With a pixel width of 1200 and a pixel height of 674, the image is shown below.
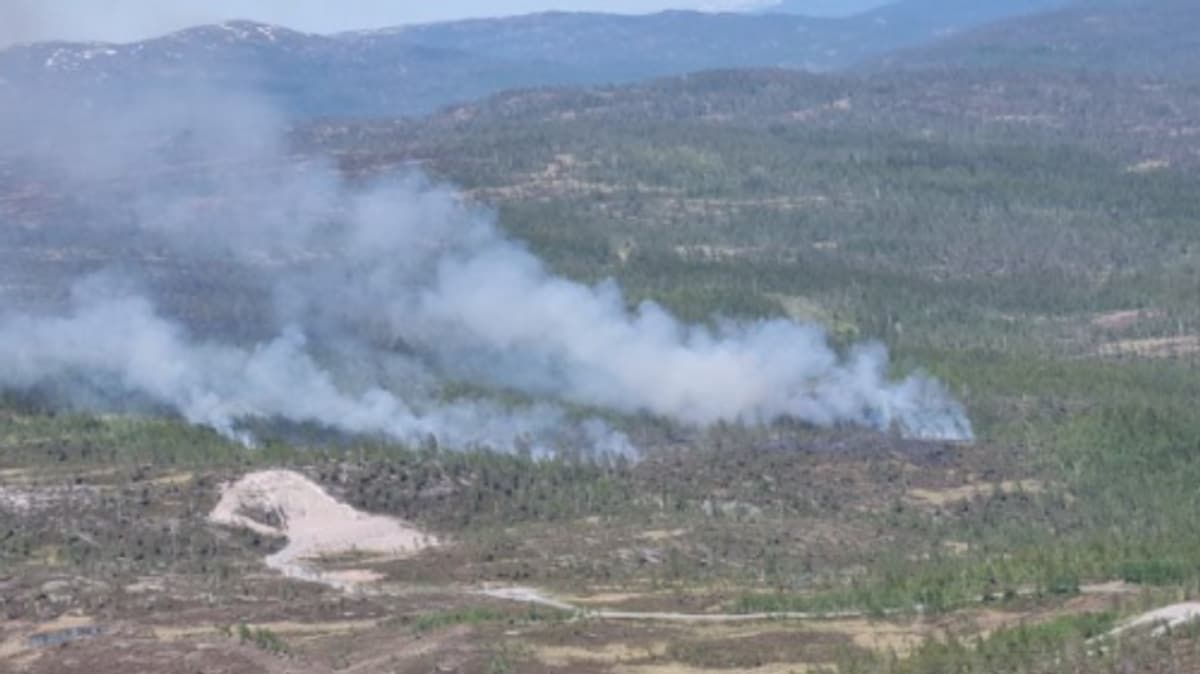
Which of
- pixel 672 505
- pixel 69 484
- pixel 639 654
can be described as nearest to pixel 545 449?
pixel 672 505

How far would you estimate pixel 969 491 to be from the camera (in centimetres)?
13425

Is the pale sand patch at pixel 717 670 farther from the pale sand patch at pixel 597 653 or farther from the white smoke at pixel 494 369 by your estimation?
the white smoke at pixel 494 369

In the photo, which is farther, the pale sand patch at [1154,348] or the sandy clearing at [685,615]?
the pale sand patch at [1154,348]

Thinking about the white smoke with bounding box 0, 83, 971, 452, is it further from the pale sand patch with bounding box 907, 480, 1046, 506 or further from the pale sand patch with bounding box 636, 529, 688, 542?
the pale sand patch with bounding box 636, 529, 688, 542

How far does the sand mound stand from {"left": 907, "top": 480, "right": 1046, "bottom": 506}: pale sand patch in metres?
25.8

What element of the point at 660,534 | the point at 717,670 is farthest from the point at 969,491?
the point at 717,670

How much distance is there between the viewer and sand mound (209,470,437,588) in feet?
407

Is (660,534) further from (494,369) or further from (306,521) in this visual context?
(494,369)

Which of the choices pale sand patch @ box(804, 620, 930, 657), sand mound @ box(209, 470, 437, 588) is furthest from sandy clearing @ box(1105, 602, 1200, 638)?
sand mound @ box(209, 470, 437, 588)

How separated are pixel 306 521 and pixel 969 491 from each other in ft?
113

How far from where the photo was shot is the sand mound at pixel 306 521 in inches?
4887

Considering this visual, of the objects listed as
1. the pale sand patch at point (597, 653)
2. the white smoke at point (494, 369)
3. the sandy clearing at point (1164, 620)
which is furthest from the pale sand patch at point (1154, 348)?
the pale sand patch at point (597, 653)

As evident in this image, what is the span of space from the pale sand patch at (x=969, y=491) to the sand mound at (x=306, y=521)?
25.8m

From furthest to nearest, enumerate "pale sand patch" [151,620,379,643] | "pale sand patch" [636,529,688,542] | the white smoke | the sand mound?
1. the white smoke
2. the sand mound
3. "pale sand patch" [636,529,688,542]
4. "pale sand patch" [151,620,379,643]
